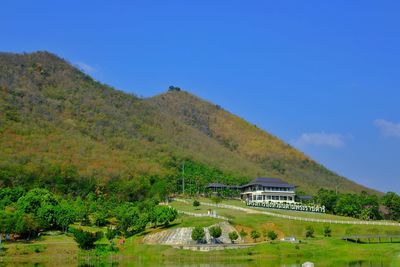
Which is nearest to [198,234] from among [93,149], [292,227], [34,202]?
[292,227]

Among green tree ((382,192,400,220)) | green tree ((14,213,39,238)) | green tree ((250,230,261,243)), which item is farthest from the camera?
green tree ((382,192,400,220))

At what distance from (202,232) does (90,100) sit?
12776 cm

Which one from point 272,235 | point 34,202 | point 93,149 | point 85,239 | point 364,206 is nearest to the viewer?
point 85,239

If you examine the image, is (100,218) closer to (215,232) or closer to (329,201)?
(215,232)

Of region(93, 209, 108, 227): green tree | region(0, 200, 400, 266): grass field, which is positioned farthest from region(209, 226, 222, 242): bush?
region(93, 209, 108, 227): green tree

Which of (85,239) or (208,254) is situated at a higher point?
(85,239)

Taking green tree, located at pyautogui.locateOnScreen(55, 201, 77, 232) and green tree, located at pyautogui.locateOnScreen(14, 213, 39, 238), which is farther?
green tree, located at pyautogui.locateOnScreen(55, 201, 77, 232)

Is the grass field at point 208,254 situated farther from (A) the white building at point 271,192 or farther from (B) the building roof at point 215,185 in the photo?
(B) the building roof at point 215,185

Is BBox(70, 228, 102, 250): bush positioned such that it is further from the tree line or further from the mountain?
the tree line

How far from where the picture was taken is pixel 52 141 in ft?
457

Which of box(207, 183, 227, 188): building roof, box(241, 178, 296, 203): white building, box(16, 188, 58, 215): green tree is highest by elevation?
box(207, 183, 227, 188): building roof

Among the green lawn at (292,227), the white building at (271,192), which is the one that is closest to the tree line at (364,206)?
the white building at (271,192)

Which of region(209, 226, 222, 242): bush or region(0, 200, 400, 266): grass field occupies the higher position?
region(209, 226, 222, 242): bush

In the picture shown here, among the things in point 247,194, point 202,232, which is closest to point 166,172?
point 247,194
